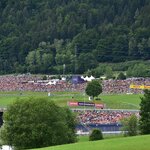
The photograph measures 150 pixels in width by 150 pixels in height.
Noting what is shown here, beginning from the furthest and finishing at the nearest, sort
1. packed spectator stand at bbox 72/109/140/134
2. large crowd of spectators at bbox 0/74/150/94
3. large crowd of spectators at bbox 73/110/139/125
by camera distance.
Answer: large crowd of spectators at bbox 0/74/150/94, large crowd of spectators at bbox 73/110/139/125, packed spectator stand at bbox 72/109/140/134

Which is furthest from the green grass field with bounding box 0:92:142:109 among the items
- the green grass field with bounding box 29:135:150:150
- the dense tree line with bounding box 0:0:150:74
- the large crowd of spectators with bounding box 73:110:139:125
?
the green grass field with bounding box 29:135:150:150

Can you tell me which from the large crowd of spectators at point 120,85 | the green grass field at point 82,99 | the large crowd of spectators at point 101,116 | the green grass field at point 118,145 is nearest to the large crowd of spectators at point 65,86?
the large crowd of spectators at point 120,85

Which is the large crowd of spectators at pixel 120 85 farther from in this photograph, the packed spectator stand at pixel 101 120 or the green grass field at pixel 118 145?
the green grass field at pixel 118 145

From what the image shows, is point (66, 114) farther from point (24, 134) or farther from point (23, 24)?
point (23, 24)

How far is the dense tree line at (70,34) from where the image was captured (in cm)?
13062

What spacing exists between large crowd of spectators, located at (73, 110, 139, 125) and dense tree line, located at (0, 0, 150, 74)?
55447 millimetres

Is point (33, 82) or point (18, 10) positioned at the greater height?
point (18, 10)

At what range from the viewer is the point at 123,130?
52.1 metres

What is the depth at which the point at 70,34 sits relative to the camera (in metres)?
149

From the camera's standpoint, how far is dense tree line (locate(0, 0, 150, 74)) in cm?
13062

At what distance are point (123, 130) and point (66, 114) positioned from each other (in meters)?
6.51

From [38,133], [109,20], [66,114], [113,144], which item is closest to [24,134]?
[38,133]

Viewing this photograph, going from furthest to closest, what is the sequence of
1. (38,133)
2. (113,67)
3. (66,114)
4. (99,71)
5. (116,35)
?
(116,35), (113,67), (99,71), (66,114), (38,133)

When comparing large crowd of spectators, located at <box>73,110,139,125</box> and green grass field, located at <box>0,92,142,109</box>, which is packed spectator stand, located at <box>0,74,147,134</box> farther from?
green grass field, located at <box>0,92,142,109</box>
